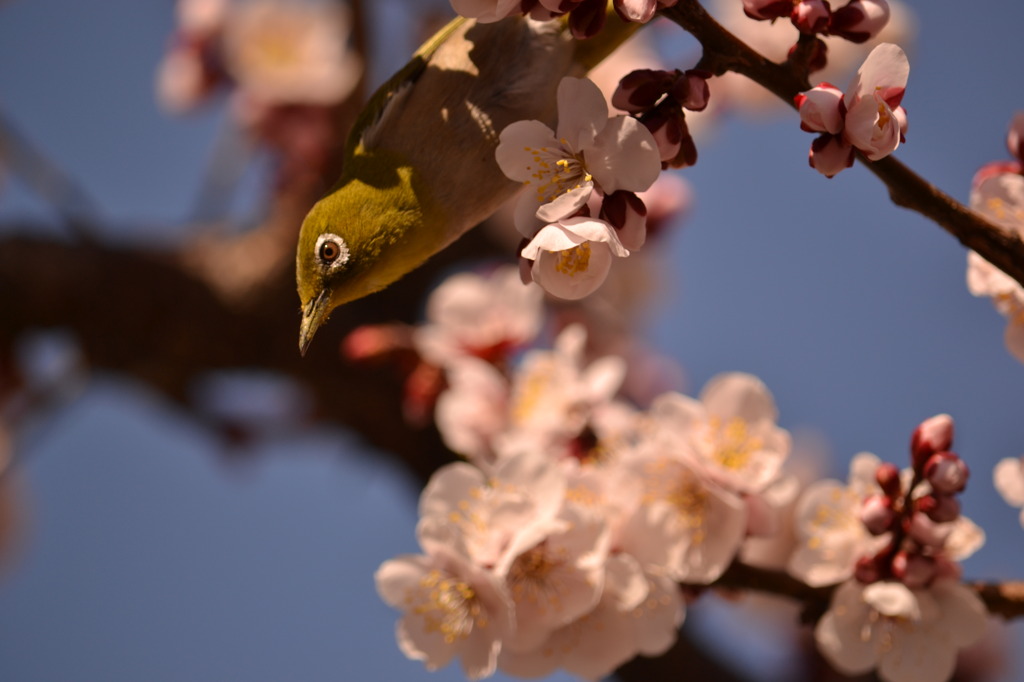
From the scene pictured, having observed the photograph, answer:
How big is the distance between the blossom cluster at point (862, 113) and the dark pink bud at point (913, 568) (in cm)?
48

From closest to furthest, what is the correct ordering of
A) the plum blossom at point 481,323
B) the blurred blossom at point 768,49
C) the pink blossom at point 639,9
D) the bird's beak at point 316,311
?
the pink blossom at point 639,9 < the bird's beak at point 316,311 < the plum blossom at point 481,323 < the blurred blossom at point 768,49

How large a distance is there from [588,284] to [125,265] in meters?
2.28

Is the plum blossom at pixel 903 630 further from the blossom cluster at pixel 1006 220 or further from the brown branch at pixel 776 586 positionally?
the blossom cluster at pixel 1006 220

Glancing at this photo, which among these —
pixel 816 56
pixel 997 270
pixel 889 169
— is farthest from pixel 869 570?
pixel 816 56

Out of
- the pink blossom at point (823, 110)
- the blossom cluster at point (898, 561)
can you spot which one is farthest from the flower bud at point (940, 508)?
the pink blossom at point (823, 110)

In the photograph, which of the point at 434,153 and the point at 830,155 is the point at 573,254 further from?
the point at 434,153

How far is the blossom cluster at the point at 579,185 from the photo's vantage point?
2.57ft

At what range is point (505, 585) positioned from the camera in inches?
40.1

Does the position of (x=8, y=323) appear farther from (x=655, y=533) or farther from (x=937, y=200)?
(x=937, y=200)

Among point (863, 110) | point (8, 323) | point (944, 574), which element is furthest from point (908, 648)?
point (8, 323)

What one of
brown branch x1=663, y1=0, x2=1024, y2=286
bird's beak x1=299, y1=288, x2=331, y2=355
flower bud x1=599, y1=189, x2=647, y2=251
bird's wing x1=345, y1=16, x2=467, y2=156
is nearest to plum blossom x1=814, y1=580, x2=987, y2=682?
brown branch x1=663, y1=0, x2=1024, y2=286

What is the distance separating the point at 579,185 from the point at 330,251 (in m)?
0.42

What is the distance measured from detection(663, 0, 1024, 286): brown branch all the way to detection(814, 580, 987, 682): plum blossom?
395 mm

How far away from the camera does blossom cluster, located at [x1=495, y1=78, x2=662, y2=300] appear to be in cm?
78
